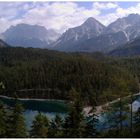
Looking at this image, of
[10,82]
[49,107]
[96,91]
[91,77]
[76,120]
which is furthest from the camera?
[10,82]

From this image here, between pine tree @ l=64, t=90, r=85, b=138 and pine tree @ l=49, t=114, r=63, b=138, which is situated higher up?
pine tree @ l=64, t=90, r=85, b=138

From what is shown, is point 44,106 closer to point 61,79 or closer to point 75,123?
point 61,79

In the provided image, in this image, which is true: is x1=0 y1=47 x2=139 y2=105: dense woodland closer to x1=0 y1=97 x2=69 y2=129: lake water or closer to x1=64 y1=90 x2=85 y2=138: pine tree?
x1=0 y1=97 x2=69 y2=129: lake water

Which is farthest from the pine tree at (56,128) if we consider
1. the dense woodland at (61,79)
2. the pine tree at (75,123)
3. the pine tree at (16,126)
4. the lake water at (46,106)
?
the dense woodland at (61,79)

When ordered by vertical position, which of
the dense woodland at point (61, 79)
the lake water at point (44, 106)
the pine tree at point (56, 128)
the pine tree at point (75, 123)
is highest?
the dense woodland at point (61, 79)

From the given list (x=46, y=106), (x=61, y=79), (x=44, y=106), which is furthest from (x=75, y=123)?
(x=61, y=79)

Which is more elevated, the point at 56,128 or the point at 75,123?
the point at 75,123

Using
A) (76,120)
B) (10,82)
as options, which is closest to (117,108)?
(76,120)

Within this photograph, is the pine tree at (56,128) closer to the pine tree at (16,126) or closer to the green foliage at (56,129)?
the green foliage at (56,129)

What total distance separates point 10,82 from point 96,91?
157 feet

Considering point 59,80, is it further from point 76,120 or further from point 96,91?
point 76,120

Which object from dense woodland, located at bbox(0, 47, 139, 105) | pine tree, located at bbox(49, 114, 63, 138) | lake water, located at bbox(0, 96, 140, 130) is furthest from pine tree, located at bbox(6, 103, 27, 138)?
dense woodland, located at bbox(0, 47, 139, 105)

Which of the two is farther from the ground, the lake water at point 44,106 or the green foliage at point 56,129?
the green foliage at point 56,129

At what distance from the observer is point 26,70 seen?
19350 cm
